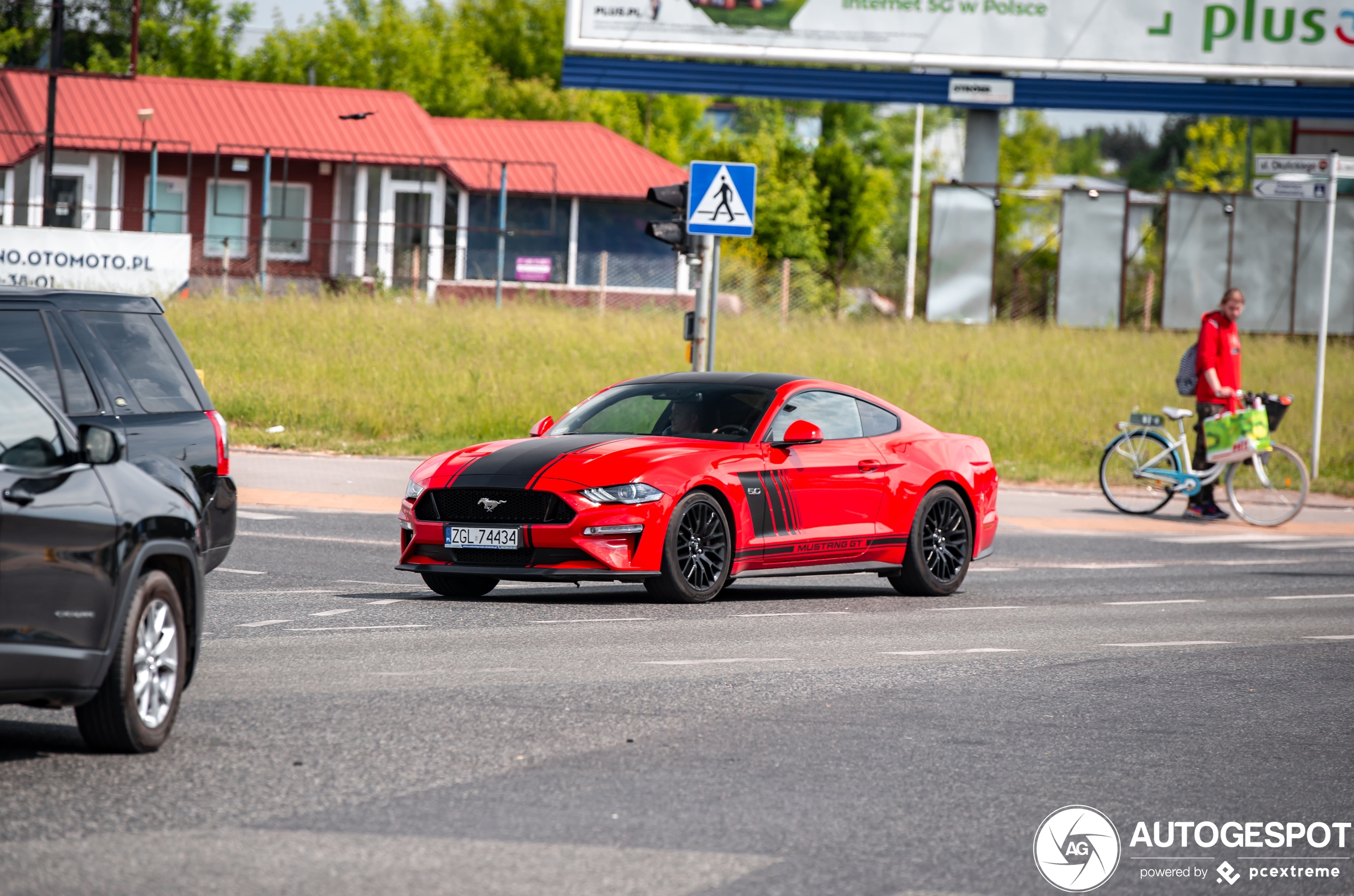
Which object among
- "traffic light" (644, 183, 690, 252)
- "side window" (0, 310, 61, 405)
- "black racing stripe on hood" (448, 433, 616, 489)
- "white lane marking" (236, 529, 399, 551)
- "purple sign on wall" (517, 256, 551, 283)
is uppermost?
"traffic light" (644, 183, 690, 252)

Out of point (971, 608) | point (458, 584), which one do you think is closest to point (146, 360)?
point (458, 584)

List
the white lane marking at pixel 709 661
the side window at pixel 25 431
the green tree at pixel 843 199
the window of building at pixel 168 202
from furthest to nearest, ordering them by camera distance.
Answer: the green tree at pixel 843 199 → the window of building at pixel 168 202 → the white lane marking at pixel 709 661 → the side window at pixel 25 431

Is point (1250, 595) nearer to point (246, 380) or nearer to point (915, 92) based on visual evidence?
point (246, 380)

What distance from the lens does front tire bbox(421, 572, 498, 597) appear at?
11.1 metres

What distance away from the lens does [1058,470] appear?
77.3 ft

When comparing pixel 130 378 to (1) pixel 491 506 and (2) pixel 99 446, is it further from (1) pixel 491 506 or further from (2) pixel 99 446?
(2) pixel 99 446

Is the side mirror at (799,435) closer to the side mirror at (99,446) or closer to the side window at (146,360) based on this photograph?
the side window at (146,360)

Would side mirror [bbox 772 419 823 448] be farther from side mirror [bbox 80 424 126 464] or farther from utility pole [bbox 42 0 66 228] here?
utility pole [bbox 42 0 66 228]

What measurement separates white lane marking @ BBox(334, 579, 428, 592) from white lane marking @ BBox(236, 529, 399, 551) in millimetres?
2257

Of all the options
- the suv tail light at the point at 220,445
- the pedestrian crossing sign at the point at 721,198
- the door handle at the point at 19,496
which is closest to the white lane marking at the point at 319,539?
the suv tail light at the point at 220,445

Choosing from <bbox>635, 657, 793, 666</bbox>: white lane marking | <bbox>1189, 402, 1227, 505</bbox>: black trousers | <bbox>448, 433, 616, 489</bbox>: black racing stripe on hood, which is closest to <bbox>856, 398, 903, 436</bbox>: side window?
Result: <bbox>448, 433, 616, 489</bbox>: black racing stripe on hood

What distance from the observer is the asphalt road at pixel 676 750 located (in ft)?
16.5

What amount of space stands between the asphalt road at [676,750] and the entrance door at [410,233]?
35070 millimetres

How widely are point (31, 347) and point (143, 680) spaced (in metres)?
2.99
